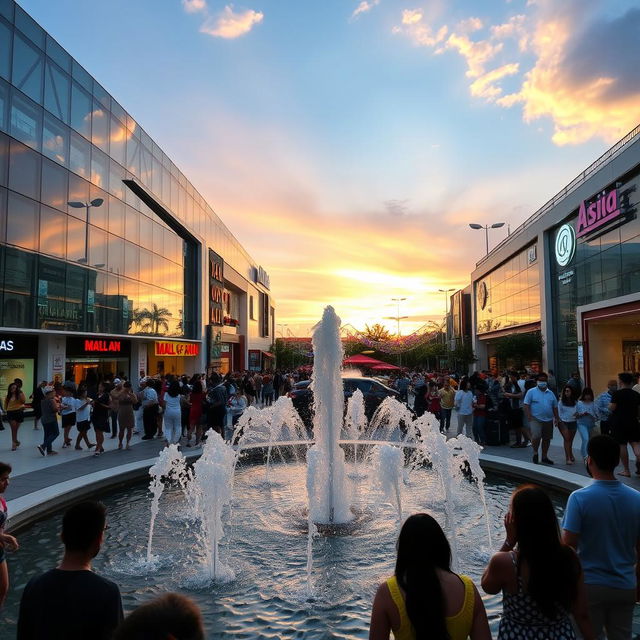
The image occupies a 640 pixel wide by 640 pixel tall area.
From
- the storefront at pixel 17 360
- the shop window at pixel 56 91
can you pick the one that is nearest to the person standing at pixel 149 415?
the storefront at pixel 17 360

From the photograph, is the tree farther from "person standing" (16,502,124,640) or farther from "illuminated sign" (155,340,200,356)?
"person standing" (16,502,124,640)

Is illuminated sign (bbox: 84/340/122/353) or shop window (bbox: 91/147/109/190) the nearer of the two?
shop window (bbox: 91/147/109/190)

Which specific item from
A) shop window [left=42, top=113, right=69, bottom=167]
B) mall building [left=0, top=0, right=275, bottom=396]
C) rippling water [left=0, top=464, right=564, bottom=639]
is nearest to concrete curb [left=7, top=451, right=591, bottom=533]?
rippling water [left=0, top=464, right=564, bottom=639]

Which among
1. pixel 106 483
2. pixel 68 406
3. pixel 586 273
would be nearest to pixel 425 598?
pixel 106 483

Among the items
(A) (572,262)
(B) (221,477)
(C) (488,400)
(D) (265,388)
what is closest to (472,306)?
(A) (572,262)

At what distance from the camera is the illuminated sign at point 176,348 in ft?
103

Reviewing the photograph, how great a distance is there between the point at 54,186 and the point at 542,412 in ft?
63.6

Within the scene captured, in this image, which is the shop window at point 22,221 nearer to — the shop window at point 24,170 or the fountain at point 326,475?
the shop window at point 24,170

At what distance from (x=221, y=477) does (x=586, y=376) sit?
2067 centimetres

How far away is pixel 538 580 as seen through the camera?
2246mm

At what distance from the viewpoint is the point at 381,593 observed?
6.90 feet

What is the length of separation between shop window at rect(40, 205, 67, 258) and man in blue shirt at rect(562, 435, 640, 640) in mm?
20741

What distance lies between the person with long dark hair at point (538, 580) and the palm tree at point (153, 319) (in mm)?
26785

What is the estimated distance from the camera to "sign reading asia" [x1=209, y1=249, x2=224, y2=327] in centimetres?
4103
